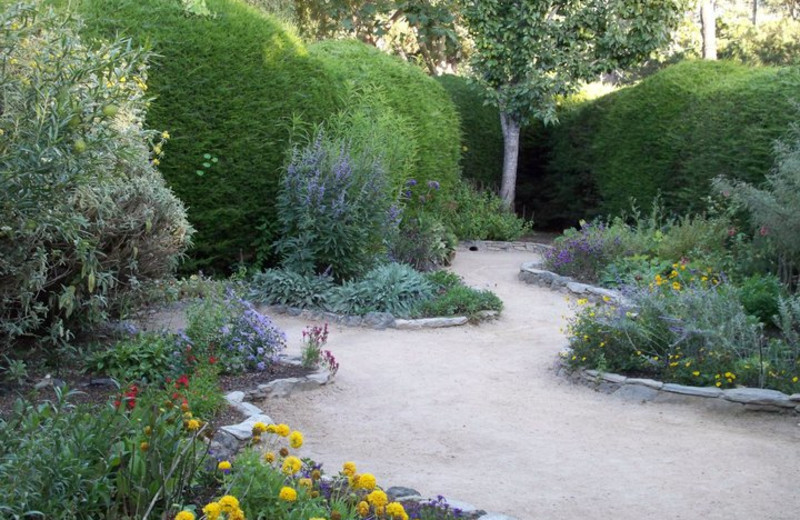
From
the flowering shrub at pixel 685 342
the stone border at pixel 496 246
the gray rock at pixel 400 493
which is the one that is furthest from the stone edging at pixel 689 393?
the stone border at pixel 496 246

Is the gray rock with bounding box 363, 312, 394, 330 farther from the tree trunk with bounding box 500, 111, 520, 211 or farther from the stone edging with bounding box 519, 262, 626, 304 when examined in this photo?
the tree trunk with bounding box 500, 111, 520, 211

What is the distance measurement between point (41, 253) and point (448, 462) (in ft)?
8.99

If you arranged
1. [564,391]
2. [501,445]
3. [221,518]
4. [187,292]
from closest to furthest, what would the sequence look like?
[221,518], [501,445], [564,391], [187,292]

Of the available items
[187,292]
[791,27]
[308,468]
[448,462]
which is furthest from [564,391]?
[791,27]

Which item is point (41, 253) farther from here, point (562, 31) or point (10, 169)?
point (562, 31)

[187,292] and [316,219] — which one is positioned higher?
[316,219]

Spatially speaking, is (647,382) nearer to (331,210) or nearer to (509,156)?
(331,210)

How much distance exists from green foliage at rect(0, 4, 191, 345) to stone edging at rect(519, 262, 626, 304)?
5.18 meters

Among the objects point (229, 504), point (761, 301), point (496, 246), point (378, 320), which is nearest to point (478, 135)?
point (496, 246)

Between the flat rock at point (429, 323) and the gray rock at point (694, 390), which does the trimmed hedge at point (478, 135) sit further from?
the gray rock at point (694, 390)

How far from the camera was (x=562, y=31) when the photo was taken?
16.3 m

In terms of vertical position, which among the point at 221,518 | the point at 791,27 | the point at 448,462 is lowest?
the point at 448,462

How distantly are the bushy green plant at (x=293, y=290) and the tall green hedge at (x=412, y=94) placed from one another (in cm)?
312

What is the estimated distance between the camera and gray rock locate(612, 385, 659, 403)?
20.9 feet
